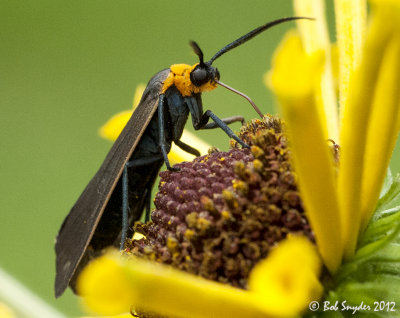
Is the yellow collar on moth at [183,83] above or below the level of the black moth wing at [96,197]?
above

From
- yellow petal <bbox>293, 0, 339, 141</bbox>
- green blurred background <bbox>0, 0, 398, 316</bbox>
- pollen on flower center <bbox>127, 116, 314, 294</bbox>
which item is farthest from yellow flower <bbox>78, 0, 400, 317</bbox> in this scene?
green blurred background <bbox>0, 0, 398, 316</bbox>

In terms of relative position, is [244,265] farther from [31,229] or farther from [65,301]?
[31,229]

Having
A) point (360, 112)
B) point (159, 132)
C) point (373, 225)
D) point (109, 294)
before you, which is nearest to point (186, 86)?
point (159, 132)

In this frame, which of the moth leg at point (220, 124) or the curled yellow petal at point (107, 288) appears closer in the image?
the curled yellow petal at point (107, 288)

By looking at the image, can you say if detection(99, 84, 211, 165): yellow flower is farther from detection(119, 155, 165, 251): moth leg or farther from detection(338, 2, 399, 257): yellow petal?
detection(338, 2, 399, 257): yellow petal

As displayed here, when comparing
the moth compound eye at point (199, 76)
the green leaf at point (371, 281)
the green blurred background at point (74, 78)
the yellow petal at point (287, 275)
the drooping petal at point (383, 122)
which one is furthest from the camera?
the green blurred background at point (74, 78)

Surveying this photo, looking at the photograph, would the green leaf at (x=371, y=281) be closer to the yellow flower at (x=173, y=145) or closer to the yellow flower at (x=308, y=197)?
the yellow flower at (x=308, y=197)

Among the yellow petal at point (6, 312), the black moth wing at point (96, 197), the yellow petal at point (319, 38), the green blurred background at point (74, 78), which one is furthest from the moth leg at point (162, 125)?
the green blurred background at point (74, 78)
